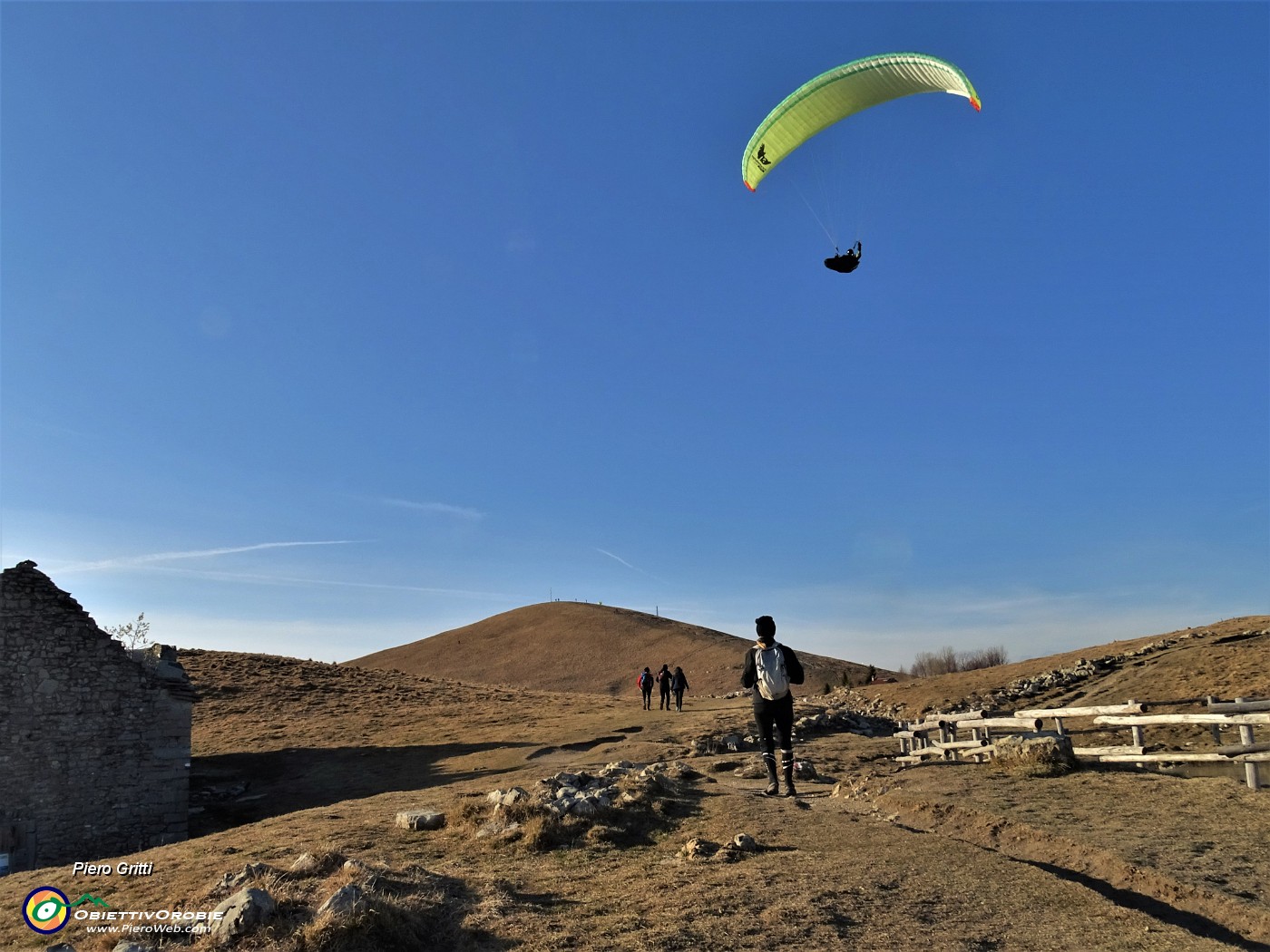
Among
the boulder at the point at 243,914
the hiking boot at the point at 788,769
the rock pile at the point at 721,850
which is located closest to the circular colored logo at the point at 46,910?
the boulder at the point at 243,914

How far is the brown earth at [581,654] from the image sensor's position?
57.0m

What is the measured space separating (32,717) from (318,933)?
13309 millimetres

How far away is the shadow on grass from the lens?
54.1 feet

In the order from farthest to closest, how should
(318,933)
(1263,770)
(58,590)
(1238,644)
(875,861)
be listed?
(1238,644) → (58,590) → (1263,770) → (875,861) → (318,933)

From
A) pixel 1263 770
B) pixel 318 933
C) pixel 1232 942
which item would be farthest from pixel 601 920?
pixel 1263 770

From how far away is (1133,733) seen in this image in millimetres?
11539

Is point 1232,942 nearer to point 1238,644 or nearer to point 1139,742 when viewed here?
point 1139,742

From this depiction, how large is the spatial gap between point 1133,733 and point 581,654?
58.6 m

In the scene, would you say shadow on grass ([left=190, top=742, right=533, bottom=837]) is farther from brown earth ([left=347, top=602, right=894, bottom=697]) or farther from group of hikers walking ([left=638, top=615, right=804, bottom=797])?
brown earth ([left=347, top=602, right=894, bottom=697])

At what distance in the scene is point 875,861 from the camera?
6.11 meters

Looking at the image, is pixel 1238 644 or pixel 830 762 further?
pixel 1238 644

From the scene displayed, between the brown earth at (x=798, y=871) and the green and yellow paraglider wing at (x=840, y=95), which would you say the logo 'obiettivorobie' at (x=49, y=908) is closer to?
the brown earth at (x=798, y=871)

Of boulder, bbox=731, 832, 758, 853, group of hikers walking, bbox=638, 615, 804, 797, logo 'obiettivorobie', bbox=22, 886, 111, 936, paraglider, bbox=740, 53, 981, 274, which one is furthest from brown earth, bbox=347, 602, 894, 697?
logo 'obiettivorobie', bbox=22, 886, 111, 936

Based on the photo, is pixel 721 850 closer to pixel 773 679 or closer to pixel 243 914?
pixel 773 679
